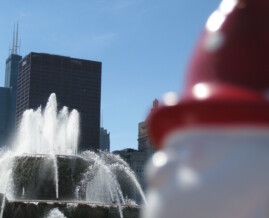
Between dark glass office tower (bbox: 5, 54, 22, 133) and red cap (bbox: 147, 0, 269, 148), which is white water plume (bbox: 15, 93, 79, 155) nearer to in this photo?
red cap (bbox: 147, 0, 269, 148)

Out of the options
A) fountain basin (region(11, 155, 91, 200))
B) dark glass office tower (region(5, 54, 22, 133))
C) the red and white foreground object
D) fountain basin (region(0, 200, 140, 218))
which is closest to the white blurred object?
the red and white foreground object

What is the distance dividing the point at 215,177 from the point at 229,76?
0.31 m

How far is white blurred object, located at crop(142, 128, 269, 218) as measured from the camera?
1.53 metres

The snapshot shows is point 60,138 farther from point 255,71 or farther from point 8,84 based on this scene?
point 8,84

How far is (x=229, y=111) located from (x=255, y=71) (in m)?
0.15

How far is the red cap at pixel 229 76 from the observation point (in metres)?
1.61

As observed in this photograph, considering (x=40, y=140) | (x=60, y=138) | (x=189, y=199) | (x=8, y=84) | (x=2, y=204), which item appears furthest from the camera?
(x=8, y=84)

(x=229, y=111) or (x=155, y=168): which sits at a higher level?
(x=229, y=111)

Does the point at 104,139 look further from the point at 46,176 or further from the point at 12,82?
the point at 46,176

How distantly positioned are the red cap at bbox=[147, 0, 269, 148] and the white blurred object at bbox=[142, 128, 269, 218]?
45 mm

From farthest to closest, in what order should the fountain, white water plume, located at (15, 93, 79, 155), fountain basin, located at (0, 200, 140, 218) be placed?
white water plume, located at (15, 93, 79, 155), the fountain, fountain basin, located at (0, 200, 140, 218)

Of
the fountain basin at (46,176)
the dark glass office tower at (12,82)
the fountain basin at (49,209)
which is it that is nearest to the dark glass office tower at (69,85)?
the dark glass office tower at (12,82)

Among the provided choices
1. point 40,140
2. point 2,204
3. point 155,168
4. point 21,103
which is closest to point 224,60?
point 155,168

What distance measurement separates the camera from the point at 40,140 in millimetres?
28641
